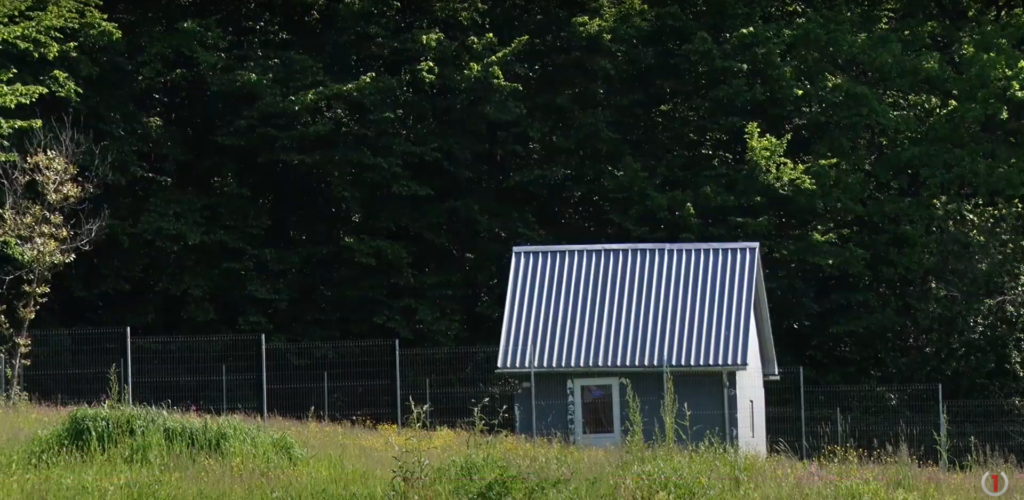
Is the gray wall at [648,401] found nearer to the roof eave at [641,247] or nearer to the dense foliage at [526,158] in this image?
the roof eave at [641,247]

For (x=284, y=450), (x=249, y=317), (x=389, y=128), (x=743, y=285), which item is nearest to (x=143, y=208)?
(x=249, y=317)

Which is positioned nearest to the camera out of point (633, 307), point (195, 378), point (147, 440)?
point (147, 440)

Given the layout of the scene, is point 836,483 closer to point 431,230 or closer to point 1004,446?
point 1004,446

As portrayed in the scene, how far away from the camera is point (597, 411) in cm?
2009

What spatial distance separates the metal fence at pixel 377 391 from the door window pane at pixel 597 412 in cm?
345

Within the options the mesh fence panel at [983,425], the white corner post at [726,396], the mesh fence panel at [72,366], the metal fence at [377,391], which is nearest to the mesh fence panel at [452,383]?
the metal fence at [377,391]

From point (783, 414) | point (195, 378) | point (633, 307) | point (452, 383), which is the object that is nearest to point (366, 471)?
point (633, 307)

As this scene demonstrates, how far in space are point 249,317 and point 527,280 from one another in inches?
403

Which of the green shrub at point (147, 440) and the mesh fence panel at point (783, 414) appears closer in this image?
the green shrub at point (147, 440)

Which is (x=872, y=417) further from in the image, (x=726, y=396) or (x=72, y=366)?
(x=72, y=366)

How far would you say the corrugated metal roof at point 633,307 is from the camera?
812 inches

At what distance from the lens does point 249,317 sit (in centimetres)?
3011

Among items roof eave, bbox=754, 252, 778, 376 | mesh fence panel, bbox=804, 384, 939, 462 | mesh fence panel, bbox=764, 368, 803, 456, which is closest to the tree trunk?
roof eave, bbox=754, 252, 778, 376

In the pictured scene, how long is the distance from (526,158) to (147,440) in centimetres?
1950
